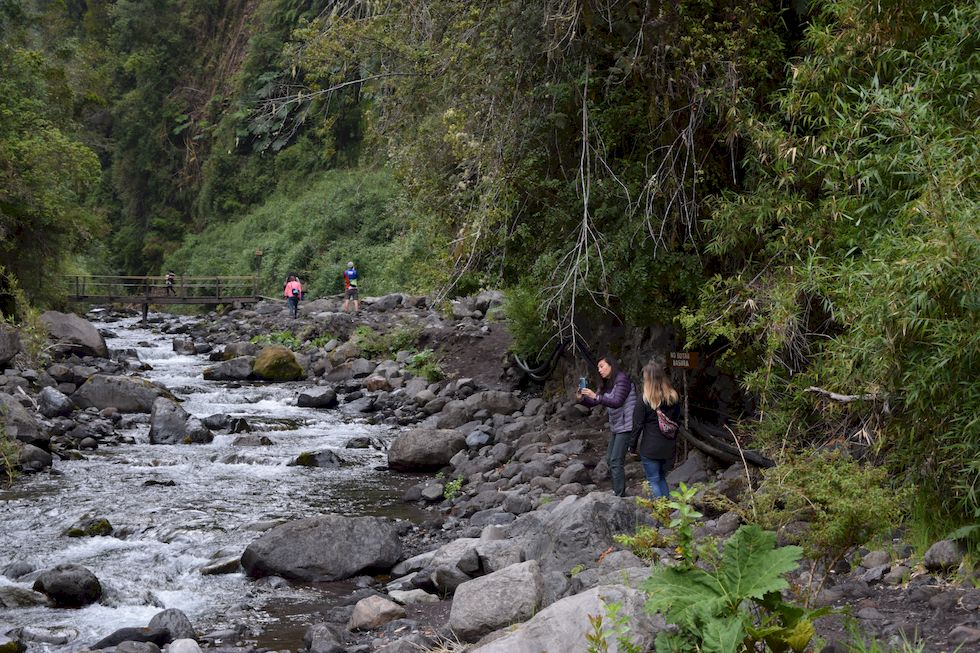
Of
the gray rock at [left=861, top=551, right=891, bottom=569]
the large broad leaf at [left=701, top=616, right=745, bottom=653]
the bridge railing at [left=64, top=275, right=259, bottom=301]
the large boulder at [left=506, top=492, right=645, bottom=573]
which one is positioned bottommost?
the bridge railing at [left=64, top=275, right=259, bottom=301]

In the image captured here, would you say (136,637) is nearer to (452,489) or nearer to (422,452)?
(452,489)

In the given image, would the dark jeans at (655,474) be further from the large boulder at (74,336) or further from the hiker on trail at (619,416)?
the large boulder at (74,336)

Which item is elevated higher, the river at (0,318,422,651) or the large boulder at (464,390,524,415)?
the river at (0,318,422,651)

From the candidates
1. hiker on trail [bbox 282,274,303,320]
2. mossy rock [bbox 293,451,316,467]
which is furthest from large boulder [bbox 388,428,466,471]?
hiker on trail [bbox 282,274,303,320]

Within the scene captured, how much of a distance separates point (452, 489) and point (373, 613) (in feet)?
12.6

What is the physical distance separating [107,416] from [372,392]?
15.6 ft

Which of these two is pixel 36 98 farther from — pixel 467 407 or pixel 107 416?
pixel 467 407

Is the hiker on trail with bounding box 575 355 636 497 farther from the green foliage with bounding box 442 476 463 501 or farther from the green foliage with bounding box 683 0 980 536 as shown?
the green foliage with bounding box 442 476 463 501

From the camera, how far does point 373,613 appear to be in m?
6.83

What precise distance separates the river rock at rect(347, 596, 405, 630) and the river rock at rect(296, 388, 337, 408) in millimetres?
9692

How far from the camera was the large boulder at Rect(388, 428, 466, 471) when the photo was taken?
12.0 m

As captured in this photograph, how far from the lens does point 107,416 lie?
14.5m

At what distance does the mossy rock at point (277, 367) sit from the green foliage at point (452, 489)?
934 centimetres

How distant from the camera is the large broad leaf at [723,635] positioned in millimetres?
3877
